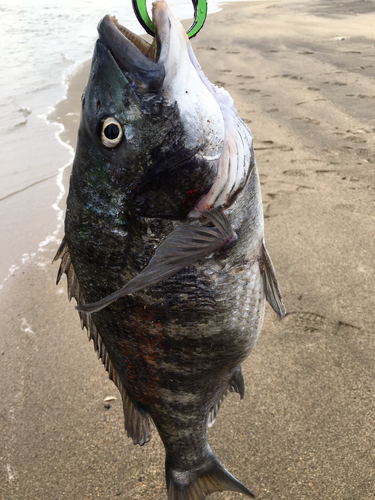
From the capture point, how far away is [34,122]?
301 inches

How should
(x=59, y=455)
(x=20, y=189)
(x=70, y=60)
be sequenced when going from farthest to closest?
(x=70, y=60) → (x=20, y=189) → (x=59, y=455)

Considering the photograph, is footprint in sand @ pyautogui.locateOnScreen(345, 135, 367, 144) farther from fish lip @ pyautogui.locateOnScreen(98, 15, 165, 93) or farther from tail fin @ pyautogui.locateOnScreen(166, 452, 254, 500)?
fish lip @ pyautogui.locateOnScreen(98, 15, 165, 93)

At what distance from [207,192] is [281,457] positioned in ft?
5.54

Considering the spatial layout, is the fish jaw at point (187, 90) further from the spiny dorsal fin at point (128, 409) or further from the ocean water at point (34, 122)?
the ocean water at point (34, 122)

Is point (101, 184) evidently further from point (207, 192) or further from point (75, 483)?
point (75, 483)

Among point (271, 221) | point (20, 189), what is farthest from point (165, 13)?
point (20, 189)

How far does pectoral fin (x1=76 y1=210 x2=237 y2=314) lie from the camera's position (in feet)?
4.17

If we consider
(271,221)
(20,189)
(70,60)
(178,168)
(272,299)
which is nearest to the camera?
(178,168)

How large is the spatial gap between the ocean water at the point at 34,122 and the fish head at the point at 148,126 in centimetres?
295

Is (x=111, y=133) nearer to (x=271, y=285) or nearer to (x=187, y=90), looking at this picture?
(x=187, y=90)

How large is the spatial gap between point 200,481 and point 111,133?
1534 millimetres

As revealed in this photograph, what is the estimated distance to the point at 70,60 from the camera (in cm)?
1162

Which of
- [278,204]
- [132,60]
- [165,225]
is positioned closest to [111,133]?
[132,60]

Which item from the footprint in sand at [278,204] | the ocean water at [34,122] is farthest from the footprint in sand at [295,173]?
the ocean water at [34,122]
